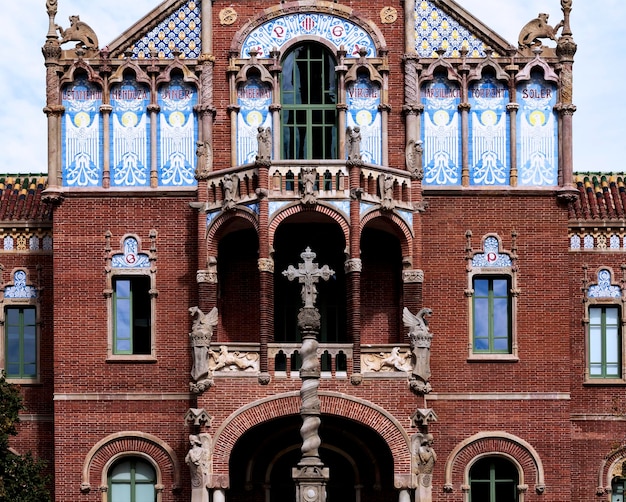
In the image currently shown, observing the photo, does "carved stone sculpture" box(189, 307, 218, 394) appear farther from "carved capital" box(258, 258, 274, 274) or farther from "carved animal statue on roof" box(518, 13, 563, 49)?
"carved animal statue on roof" box(518, 13, 563, 49)

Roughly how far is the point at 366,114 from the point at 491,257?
4805 millimetres

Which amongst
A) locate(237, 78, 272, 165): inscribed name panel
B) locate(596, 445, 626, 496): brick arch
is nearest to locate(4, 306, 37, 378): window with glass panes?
locate(237, 78, 272, 165): inscribed name panel

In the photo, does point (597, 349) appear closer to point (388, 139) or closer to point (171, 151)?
point (388, 139)

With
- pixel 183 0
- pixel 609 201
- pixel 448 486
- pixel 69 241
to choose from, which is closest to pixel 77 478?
pixel 69 241

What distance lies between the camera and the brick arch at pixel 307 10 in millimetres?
50125

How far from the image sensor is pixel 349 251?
156 feet

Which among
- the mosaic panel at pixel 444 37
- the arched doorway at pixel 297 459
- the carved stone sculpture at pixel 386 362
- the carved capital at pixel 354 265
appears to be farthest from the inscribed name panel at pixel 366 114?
the arched doorway at pixel 297 459

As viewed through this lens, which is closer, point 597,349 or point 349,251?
point 349,251

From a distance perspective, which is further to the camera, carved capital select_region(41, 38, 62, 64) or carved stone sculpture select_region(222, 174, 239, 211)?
carved capital select_region(41, 38, 62, 64)

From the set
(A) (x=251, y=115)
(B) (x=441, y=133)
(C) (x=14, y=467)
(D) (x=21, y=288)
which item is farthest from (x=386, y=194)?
(C) (x=14, y=467)

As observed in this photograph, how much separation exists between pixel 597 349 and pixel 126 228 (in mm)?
12609

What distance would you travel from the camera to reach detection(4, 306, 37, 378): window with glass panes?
51375 millimetres

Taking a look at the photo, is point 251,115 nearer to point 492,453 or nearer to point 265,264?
point 265,264

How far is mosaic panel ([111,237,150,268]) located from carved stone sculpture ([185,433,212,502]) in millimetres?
5074
